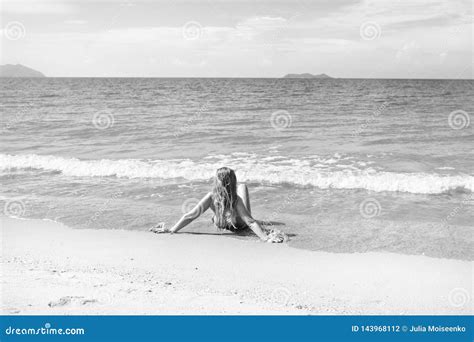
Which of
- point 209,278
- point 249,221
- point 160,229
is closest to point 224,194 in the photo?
point 249,221

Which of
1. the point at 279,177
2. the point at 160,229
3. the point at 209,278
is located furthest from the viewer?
the point at 279,177

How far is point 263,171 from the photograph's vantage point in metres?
11.7

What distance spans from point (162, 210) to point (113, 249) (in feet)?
6.79

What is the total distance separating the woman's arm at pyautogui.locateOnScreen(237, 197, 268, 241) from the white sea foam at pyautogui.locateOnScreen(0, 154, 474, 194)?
11.9 feet

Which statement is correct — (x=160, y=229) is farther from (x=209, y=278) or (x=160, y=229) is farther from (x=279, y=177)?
(x=279, y=177)

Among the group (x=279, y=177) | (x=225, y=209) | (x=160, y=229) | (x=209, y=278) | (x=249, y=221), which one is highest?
(x=279, y=177)

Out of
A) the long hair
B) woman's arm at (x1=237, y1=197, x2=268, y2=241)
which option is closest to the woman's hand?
the long hair

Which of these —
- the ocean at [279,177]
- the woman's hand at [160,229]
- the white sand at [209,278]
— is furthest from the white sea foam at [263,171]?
the white sand at [209,278]

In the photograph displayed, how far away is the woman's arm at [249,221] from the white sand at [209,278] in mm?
164

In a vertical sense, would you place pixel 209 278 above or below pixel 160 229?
below

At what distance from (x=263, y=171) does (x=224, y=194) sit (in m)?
4.46
